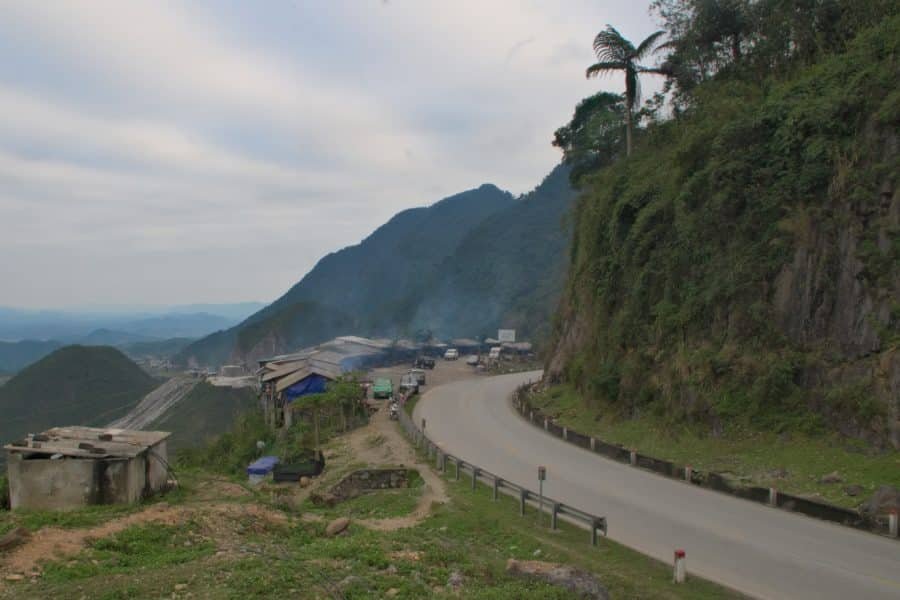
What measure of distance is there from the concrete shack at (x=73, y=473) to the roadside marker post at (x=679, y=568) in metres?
14.0

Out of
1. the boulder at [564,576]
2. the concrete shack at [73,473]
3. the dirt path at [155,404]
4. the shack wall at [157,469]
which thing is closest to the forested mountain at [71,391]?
the dirt path at [155,404]

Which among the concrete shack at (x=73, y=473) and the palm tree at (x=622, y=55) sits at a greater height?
the palm tree at (x=622, y=55)

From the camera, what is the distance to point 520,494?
701 inches

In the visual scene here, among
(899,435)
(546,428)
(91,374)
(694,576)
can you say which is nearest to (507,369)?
(546,428)

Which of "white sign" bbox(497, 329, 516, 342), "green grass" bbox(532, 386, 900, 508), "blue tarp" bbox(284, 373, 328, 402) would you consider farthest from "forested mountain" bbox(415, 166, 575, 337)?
"green grass" bbox(532, 386, 900, 508)

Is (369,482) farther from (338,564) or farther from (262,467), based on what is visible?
(338,564)

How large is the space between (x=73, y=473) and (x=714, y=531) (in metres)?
15.8

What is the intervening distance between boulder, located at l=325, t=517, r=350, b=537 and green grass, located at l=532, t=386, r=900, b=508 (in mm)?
10659

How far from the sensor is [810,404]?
1995 centimetres

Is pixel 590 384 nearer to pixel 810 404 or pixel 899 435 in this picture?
pixel 810 404

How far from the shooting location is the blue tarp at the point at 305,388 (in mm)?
40031

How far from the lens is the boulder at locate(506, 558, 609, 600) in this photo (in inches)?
417

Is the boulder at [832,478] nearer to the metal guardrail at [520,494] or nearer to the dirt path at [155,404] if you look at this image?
the metal guardrail at [520,494]

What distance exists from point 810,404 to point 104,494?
19.8m
